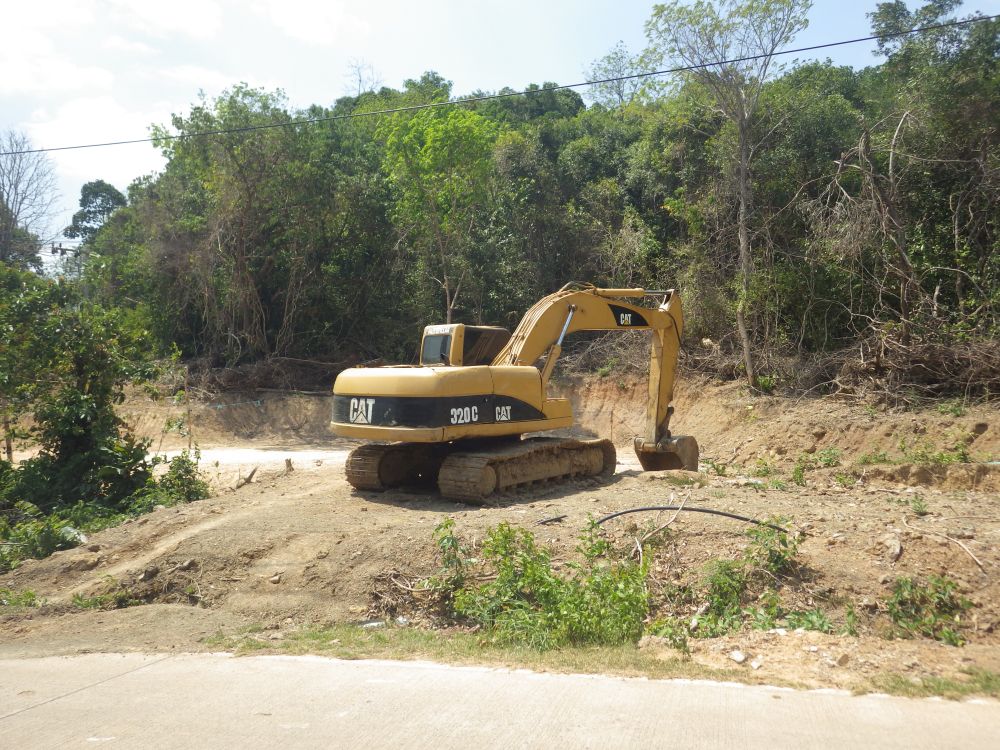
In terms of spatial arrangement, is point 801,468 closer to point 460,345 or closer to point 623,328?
point 623,328

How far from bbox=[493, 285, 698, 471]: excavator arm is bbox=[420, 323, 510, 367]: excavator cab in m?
0.23

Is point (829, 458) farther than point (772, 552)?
Yes

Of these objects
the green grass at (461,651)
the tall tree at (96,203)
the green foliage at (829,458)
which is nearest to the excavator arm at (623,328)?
the green foliage at (829,458)

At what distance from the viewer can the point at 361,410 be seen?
1060 cm

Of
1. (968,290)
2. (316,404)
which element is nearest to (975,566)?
(968,290)

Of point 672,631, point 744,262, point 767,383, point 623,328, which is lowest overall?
point 672,631

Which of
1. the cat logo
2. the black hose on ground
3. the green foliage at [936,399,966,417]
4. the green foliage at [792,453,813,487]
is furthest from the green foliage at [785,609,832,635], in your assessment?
the green foliage at [936,399,966,417]

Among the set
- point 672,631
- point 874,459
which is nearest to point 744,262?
point 874,459

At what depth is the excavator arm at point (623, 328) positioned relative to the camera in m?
11.6

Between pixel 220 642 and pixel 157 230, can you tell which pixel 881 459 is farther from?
pixel 157 230

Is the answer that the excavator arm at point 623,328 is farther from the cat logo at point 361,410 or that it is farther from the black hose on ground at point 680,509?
the black hose on ground at point 680,509

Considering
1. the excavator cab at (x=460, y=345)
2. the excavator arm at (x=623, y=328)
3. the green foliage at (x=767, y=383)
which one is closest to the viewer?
the excavator cab at (x=460, y=345)

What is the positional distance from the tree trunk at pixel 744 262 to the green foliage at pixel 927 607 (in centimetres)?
1295

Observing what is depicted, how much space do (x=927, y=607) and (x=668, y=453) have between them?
263 inches
